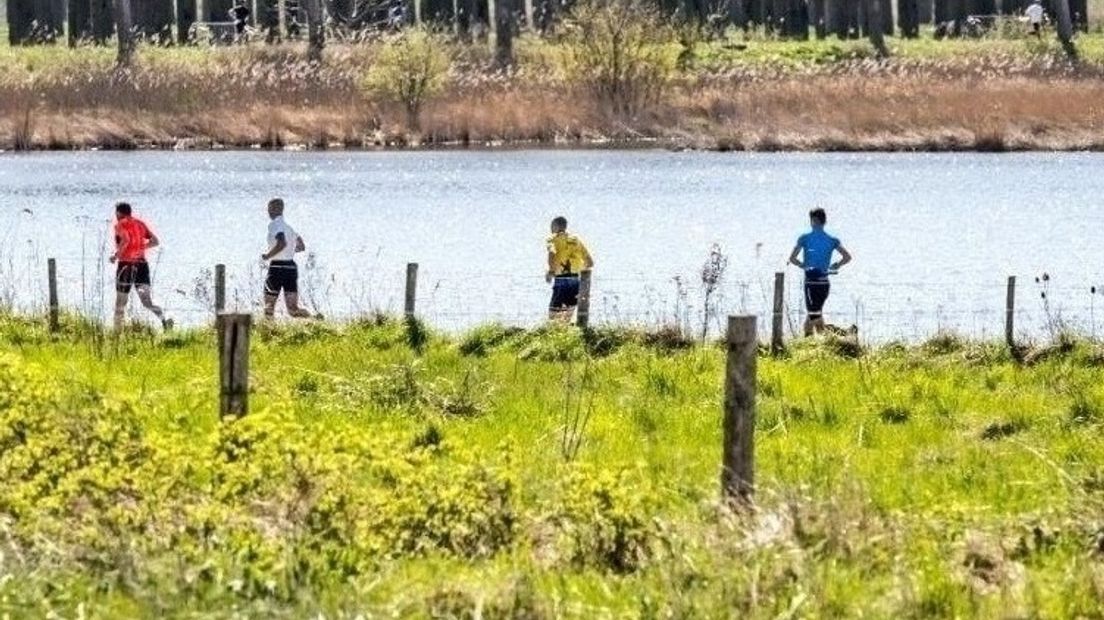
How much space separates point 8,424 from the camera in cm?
1370

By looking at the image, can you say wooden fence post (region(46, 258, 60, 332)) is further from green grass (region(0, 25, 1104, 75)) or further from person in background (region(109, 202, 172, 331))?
green grass (region(0, 25, 1104, 75))

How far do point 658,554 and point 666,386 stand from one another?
7543mm

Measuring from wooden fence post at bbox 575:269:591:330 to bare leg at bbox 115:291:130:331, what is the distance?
3.99 metres

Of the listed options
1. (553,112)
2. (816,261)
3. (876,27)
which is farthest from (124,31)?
(816,261)

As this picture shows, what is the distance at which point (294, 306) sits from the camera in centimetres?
2475

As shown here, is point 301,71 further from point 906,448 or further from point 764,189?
point 906,448

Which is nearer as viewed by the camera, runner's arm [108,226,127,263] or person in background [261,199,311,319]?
person in background [261,199,311,319]

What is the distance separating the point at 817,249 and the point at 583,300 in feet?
9.35

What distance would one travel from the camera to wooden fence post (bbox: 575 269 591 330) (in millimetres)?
22141

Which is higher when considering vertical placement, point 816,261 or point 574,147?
point 574,147

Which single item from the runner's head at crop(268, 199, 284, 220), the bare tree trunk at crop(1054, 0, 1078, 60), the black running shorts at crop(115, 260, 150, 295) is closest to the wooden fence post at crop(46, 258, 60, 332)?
the black running shorts at crop(115, 260, 150, 295)

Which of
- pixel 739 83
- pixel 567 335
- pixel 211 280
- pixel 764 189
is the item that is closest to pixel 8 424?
pixel 567 335

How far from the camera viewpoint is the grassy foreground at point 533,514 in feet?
35.6

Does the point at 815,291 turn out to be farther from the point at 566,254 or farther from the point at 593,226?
the point at 593,226
